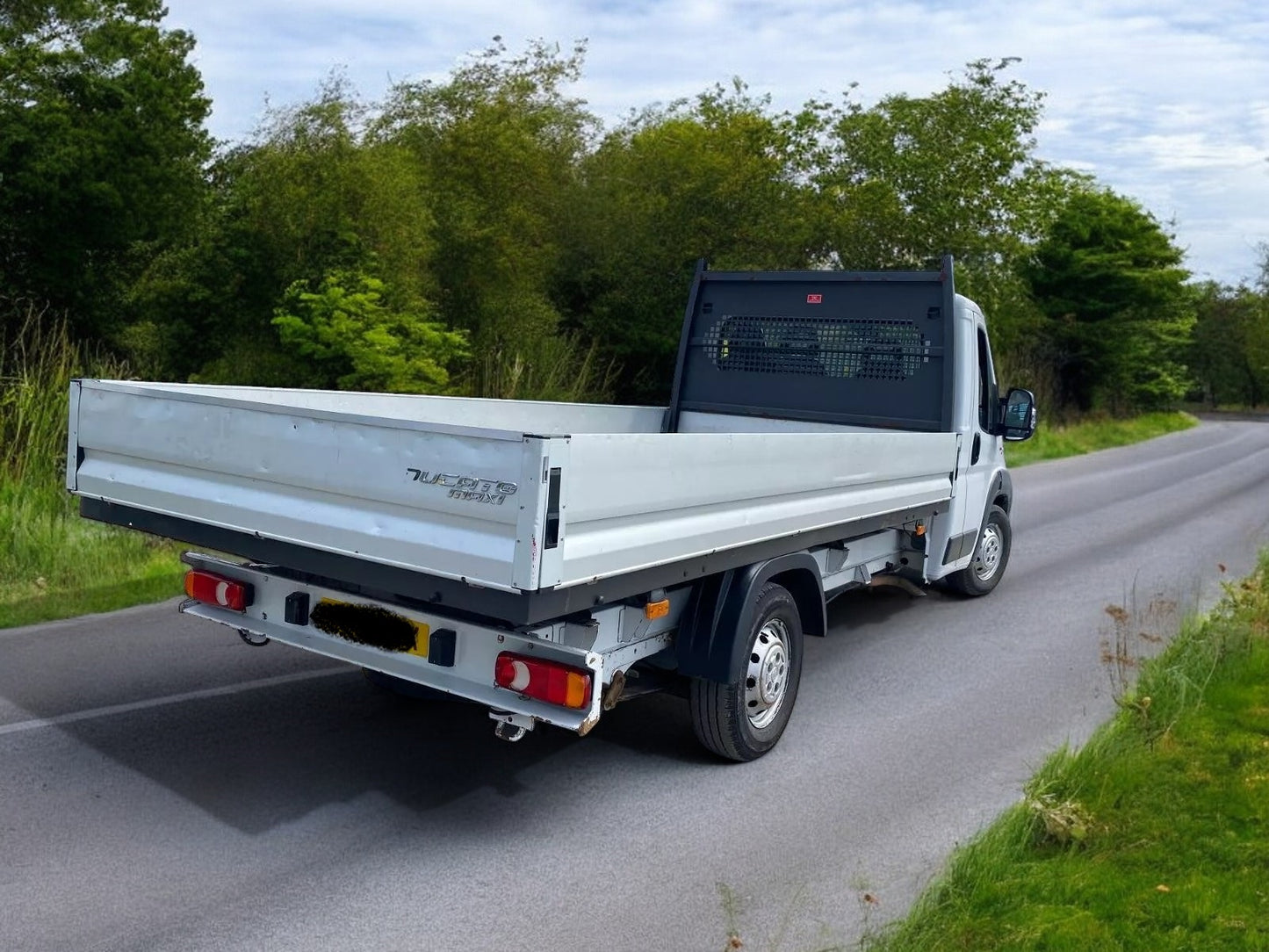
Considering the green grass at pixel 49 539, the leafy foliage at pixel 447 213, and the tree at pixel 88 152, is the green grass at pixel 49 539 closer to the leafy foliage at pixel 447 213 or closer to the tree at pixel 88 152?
the leafy foliage at pixel 447 213

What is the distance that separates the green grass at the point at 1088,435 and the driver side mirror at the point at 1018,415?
1005cm

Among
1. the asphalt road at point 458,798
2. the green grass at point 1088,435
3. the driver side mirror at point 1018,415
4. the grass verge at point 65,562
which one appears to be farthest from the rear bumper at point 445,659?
the green grass at point 1088,435

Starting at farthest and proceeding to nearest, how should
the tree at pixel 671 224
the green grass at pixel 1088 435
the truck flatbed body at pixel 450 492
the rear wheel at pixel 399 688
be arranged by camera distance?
the green grass at pixel 1088 435 → the tree at pixel 671 224 → the rear wheel at pixel 399 688 → the truck flatbed body at pixel 450 492

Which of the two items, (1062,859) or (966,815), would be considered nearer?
(1062,859)

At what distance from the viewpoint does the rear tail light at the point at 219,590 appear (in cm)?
515

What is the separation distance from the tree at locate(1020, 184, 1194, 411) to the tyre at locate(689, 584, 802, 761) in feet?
101

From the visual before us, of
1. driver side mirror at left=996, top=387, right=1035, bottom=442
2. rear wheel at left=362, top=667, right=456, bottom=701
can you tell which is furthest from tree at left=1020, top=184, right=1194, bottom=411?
rear wheel at left=362, top=667, right=456, bottom=701

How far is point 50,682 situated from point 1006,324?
24494mm

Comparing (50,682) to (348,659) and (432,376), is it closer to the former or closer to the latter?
(348,659)

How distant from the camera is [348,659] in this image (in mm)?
4855

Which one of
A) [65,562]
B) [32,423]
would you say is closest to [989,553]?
[65,562]

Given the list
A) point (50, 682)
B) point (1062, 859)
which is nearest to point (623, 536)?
point (1062, 859)

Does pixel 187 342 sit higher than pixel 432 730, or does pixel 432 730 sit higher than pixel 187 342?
pixel 187 342

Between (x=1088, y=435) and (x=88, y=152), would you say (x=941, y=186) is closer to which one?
(x=1088, y=435)
